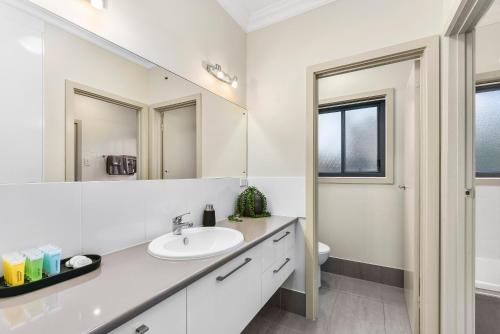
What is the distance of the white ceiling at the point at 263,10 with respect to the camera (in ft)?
6.44

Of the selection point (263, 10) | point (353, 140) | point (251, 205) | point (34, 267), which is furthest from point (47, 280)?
point (353, 140)

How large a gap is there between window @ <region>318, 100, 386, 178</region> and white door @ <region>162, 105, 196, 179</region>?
1.75 meters

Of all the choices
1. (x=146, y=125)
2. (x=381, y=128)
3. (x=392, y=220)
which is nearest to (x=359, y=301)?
(x=392, y=220)

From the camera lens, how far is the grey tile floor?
1781 millimetres

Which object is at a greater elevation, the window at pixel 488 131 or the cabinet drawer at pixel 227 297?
the window at pixel 488 131

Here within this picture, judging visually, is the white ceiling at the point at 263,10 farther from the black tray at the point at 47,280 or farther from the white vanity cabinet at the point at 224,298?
the black tray at the point at 47,280

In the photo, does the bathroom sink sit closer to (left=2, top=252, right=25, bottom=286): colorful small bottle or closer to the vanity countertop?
the vanity countertop

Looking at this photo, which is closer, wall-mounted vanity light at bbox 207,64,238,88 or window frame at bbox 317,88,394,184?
wall-mounted vanity light at bbox 207,64,238,88

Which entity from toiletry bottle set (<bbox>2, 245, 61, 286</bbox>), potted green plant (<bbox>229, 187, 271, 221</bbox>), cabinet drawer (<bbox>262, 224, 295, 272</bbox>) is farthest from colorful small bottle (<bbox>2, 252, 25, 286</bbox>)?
potted green plant (<bbox>229, 187, 271, 221</bbox>)

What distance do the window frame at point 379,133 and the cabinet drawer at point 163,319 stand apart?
2222mm

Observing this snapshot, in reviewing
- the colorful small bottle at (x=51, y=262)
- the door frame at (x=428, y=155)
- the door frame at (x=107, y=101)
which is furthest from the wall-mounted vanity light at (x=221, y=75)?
the colorful small bottle at (x=51, y=262)

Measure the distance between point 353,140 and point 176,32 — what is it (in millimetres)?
2124

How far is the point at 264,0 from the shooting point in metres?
2.00

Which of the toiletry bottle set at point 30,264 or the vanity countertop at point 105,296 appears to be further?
the toiletry bottle set at point 30,264
